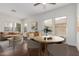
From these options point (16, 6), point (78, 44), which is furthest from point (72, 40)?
point (16, 6)

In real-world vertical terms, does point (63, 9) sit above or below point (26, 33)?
above

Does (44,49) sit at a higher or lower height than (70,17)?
lower

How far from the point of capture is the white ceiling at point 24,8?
1.97 meters

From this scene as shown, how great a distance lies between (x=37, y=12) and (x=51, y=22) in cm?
34

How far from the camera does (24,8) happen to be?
2.04 m

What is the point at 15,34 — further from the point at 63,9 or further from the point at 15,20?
the point at 63,9

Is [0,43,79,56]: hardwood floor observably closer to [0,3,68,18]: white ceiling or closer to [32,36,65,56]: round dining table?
[32,36,65,56]: round dining table

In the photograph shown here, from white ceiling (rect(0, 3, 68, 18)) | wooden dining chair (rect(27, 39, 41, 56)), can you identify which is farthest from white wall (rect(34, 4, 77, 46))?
wooden dining chair (rect(27, 39, 41, 56))

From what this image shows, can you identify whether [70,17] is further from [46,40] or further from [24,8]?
[24,8]

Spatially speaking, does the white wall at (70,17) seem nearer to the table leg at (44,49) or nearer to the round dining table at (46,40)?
the round dining table at (46,40)

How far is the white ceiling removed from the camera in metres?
1.97

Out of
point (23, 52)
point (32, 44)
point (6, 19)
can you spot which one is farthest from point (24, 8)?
point (23, 52)

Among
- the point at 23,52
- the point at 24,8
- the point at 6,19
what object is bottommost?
the point at 23,52

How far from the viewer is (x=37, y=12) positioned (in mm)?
2094
